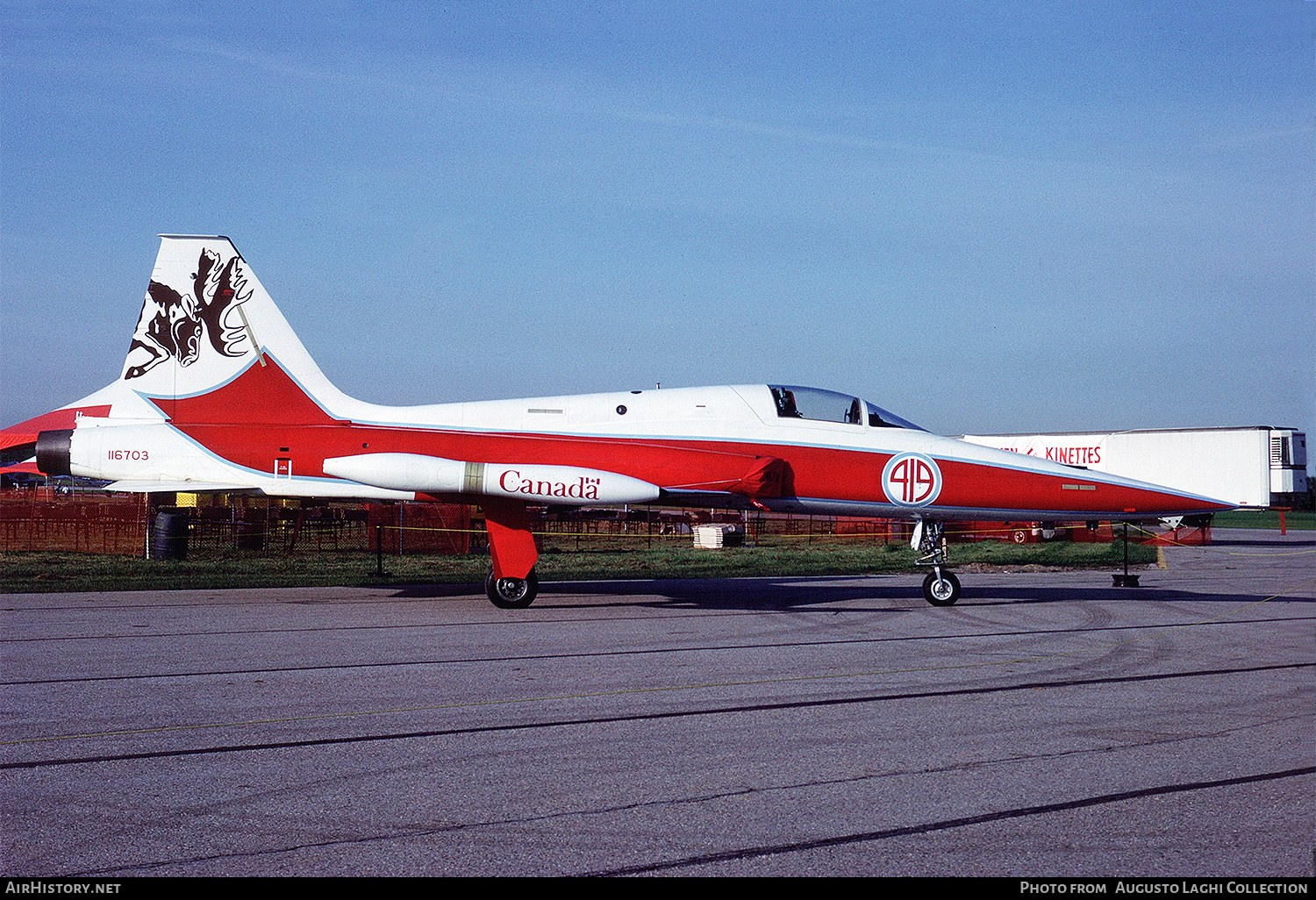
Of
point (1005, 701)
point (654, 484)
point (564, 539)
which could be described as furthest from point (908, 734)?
point (564, 539)

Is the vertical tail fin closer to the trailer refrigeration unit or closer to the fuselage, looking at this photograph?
the fuselage

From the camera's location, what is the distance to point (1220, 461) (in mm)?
34969

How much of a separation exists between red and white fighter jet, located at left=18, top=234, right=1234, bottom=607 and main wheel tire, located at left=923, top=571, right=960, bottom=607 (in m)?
0.02

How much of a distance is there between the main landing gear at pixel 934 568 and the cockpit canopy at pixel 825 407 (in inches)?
62.2

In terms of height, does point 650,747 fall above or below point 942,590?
below

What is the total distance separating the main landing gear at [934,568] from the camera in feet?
49.5

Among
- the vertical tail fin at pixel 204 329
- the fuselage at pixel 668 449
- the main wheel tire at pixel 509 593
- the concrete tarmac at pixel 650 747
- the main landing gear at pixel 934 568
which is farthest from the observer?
the vertical tail fin at pixel 204 329

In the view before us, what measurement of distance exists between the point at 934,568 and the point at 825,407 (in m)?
2.82

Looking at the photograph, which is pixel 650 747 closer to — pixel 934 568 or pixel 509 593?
pixel 509 593

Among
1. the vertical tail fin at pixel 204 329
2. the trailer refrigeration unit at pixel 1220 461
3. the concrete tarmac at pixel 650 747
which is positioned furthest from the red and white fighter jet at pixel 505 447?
the trailer refrigeration unit at pixel 1220 461

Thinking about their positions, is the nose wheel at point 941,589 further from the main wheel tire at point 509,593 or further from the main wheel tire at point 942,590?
the main wheel tire at point 509,593

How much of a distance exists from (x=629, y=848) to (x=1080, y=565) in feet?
77.5

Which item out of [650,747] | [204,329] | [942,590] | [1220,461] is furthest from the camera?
[1220,461]

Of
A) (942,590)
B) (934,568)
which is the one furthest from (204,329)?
(942,590)
